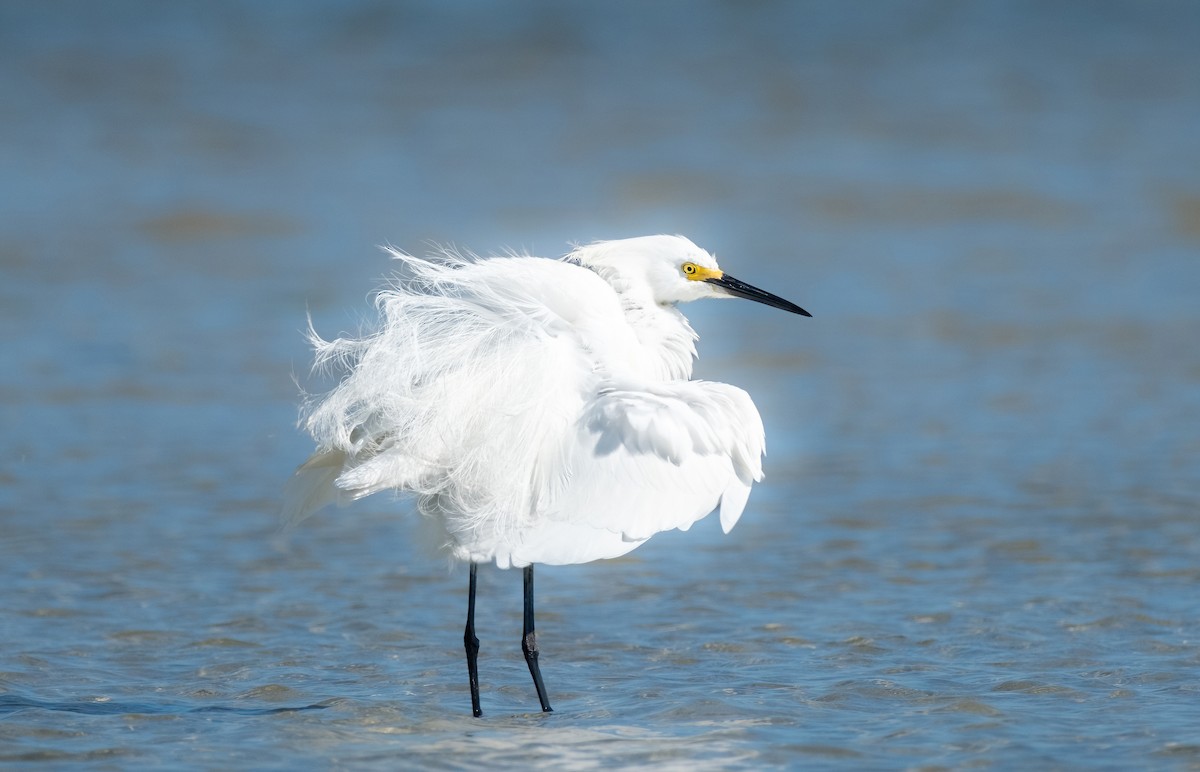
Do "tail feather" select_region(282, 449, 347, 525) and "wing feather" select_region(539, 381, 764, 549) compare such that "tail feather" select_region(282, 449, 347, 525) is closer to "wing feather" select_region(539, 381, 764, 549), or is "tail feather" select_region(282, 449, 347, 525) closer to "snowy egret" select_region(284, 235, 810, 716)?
"snowy egret" select_region(284, 235, 810, 716)

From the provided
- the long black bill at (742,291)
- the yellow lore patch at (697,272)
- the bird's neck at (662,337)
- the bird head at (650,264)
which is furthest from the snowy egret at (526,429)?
the long black bill at (742,291)

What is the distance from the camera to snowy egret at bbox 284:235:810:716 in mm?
4848

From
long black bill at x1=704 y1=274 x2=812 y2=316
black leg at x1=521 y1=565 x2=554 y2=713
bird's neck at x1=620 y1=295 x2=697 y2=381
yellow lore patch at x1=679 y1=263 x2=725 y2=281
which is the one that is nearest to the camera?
black leg at x1=521 y1=565 x2=554 y2=713

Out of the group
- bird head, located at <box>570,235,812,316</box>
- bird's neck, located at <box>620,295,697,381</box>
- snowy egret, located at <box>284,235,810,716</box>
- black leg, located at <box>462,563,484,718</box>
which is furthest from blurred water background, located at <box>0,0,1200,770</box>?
bird head, located at <box>570,235,812,316</box>

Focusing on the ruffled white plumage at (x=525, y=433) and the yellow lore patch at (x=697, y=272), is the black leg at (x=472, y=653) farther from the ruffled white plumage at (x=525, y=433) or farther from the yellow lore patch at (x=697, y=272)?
the yellow lore patch at (x=697, y=272)

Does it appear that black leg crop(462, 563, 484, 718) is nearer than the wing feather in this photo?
No

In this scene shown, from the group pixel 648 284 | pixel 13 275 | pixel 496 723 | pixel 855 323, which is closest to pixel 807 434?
pixel 855 323

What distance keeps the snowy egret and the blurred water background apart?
54 cm

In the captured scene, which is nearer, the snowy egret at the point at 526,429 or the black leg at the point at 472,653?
the snowy egret at the point at 526,429

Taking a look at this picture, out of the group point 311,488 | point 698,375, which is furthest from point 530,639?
point 698,375

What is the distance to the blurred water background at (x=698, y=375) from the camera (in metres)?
5.12

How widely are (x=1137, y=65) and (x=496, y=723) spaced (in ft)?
71.1

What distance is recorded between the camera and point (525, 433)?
16.2 feet

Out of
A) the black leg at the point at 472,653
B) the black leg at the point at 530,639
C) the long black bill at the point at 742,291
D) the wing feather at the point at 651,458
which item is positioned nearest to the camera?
the wing feather at the point at 651,458
